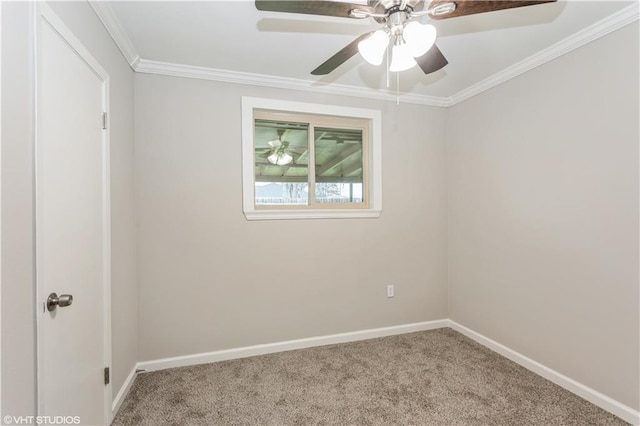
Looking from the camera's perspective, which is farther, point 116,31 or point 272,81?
point 272,81

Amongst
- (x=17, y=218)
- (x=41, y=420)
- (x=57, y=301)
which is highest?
(x=17, y=218)

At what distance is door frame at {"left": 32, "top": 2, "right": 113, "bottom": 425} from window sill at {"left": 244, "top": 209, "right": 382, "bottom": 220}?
3.35 feet

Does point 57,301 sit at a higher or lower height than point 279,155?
lower

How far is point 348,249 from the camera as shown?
284cm

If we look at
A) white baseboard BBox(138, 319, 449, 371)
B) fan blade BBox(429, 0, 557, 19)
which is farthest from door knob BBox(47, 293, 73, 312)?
fan blade BBox(429, 0, 557, 19)

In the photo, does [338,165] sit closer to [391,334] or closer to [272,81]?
[272,81]

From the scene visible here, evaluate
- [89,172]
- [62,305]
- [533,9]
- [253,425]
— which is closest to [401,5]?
[533,9]

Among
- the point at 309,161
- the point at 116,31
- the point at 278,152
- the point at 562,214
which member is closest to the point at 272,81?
the point at 278,152

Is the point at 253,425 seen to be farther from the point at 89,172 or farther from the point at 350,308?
the point at 89,172

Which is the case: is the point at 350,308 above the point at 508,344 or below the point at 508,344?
above

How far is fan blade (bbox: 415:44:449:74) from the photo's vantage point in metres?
1.53

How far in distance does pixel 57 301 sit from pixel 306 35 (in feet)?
6.56

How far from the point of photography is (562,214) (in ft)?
6.79

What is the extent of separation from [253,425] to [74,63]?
7.10 feet
